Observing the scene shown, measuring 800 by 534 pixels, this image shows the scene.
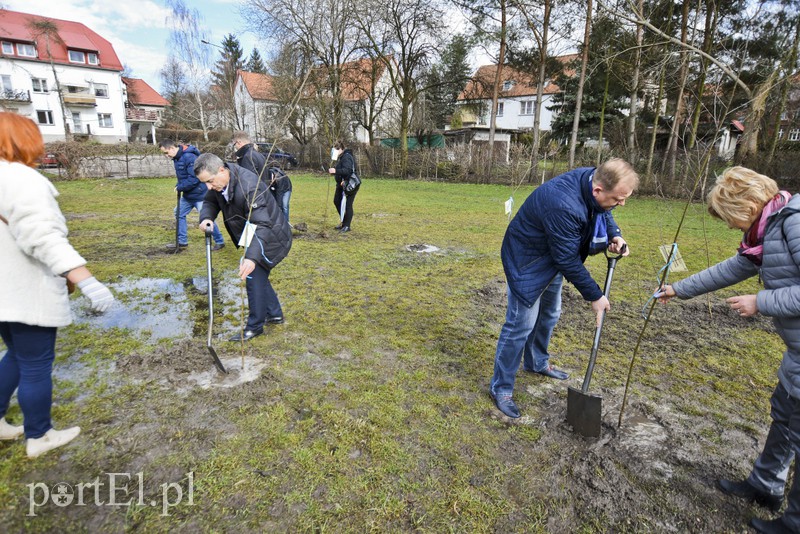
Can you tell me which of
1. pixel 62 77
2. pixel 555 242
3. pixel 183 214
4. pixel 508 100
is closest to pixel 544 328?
pixel 555 242

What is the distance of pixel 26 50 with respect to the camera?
35.5 meters

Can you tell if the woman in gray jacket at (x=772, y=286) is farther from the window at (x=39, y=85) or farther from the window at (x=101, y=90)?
the window at (x=101, y=90)

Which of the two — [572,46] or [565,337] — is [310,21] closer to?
[572,46]

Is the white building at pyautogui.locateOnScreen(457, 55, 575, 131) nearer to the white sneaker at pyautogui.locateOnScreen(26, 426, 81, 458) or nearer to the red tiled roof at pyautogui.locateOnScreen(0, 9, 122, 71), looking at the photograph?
the white sneaker at pyautogui.locateOnScreen(26, 426, 81, 458)

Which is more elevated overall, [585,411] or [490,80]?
[490,80]

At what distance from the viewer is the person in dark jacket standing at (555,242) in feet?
8.31

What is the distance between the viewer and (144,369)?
3.53 m

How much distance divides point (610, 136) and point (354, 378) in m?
24.7

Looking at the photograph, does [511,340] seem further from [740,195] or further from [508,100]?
[508,100]

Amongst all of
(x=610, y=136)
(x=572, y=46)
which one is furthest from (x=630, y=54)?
(x=610, y=136)

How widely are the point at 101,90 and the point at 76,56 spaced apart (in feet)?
10.4

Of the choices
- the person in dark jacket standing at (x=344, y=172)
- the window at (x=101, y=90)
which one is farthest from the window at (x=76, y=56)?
the person in dark jacket standing at (x=344, y=172)

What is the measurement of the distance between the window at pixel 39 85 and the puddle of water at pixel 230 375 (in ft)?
151

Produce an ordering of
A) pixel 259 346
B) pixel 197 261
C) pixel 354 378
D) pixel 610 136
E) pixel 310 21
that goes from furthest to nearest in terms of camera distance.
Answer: pixel 610 136, pixel 310 21, pixel 197 261, pixel 259 346, pixel 354 378
